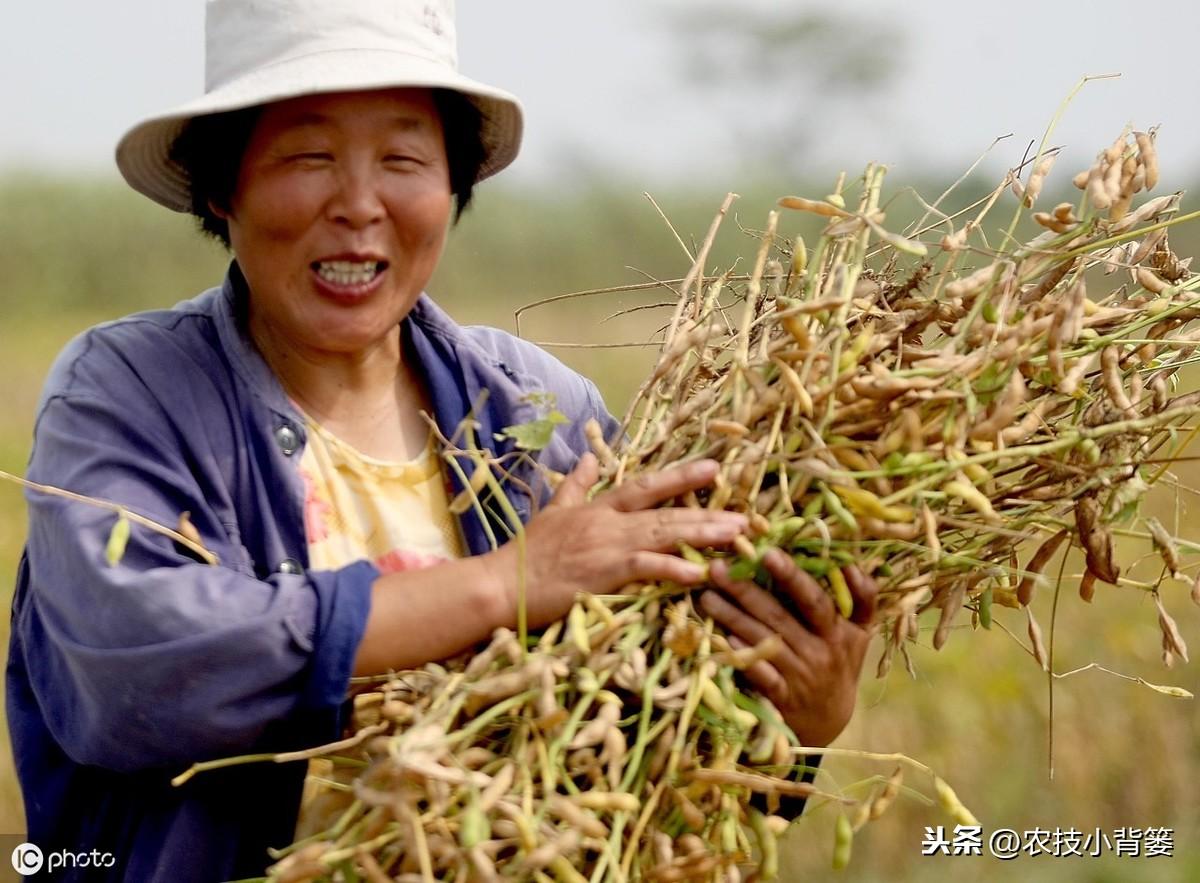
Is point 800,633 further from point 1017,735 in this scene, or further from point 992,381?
point 1017,735

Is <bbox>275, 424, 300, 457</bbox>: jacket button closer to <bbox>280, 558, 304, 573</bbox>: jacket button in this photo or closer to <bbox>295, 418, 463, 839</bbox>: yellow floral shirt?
<bbox>295, 418, 463, 839</bbox>: yellow floral shirt

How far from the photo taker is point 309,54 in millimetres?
1544

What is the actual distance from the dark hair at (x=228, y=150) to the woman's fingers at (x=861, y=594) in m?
0.72

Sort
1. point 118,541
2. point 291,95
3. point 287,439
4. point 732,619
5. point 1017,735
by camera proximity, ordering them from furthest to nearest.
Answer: point 1017,735, point 287,439, point 291,95, point 732,619, point 118,541

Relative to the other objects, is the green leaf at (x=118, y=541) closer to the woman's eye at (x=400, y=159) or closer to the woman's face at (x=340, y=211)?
the woman's face at (x=340, y=211)

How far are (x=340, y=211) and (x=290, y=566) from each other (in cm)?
38

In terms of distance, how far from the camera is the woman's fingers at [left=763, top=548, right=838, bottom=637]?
4.55 feet

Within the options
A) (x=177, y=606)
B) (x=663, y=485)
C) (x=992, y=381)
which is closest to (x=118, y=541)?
(x=177, y=606)

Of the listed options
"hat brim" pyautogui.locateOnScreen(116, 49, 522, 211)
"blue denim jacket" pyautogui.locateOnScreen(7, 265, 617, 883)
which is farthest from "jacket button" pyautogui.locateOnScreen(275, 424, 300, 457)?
"hat brim" pyautogui.locateOnScreen(116, 49, 522, 211)

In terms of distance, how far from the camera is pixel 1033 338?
4.74ft

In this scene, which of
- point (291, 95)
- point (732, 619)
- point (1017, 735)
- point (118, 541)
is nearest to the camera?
point (118, 541)

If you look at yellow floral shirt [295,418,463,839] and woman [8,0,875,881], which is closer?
woman [8,0,875,881]

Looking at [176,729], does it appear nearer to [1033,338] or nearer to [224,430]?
[224,430]

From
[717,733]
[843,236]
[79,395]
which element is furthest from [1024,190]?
[79,395]
